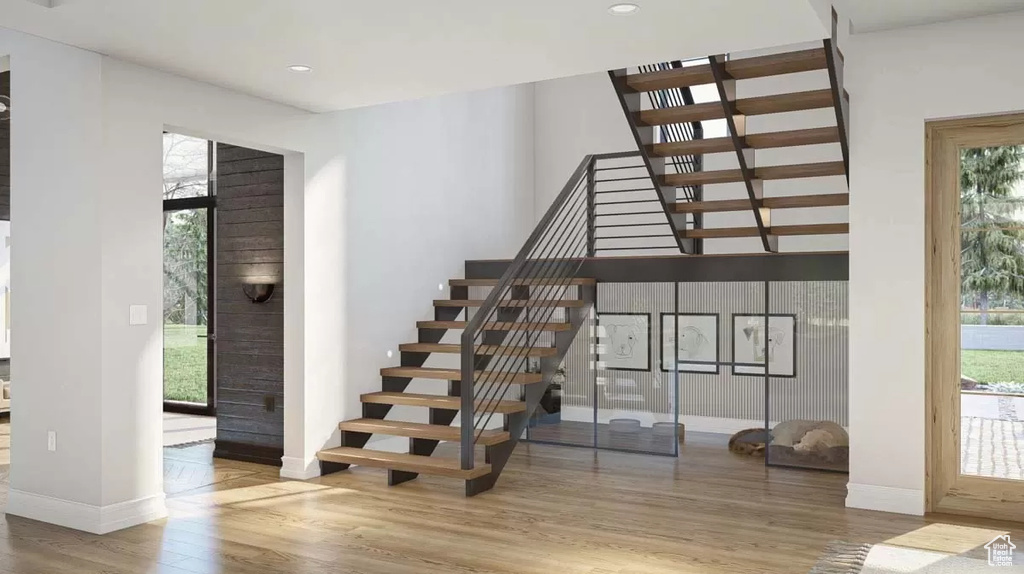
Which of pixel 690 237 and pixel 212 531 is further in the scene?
pixel 690 237

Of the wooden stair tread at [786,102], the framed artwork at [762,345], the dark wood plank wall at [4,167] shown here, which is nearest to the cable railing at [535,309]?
the framed artwork at [762,345]

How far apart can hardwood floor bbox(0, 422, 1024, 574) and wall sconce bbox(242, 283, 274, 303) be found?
131cm

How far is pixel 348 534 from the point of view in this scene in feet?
15.5

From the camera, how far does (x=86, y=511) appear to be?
484 centimetres

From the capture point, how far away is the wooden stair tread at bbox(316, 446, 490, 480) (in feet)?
18.6

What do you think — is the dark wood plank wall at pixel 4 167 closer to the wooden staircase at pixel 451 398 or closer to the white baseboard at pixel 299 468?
the wooden staircase at pixel 451 398

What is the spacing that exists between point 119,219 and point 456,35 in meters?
2.25

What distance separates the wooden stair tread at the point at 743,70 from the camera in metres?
5.08

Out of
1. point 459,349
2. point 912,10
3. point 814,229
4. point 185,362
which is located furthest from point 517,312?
point 185,362

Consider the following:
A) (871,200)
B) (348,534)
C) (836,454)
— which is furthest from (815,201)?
(348,534)

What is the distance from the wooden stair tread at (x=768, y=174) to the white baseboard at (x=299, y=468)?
133 inches

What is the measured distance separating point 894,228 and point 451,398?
3368mm

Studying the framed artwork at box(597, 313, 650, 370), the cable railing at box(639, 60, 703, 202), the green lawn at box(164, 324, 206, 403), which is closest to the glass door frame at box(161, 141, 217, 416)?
the green lawn at box(164, 324, 206, 403)

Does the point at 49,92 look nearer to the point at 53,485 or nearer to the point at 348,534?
the point at 53,485
